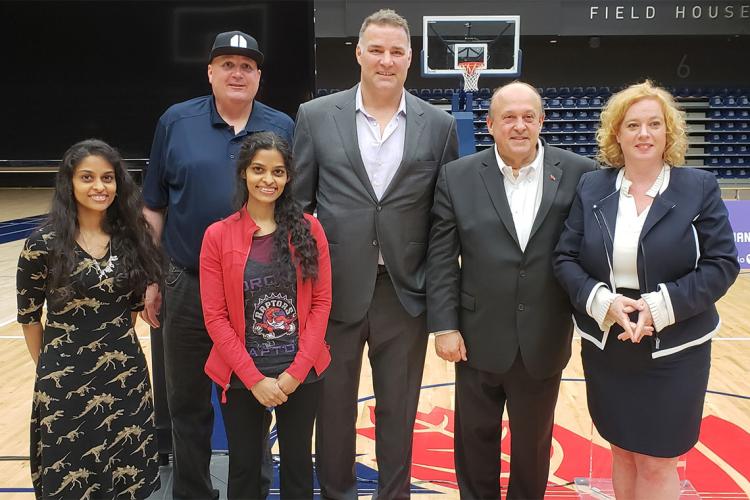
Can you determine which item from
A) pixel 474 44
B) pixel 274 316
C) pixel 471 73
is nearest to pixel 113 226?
pixel 274 316

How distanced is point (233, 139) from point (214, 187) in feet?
0.64

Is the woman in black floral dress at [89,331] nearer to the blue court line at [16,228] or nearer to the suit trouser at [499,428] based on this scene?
the suit trouser at [499,428]

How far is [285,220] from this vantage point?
2.18 meters

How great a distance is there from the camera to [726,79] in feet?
54.0

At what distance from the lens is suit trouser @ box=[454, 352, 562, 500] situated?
Answer: 2.34 meters

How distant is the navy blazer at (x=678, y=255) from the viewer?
1.98 meters

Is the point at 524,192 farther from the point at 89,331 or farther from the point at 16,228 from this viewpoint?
the point at 16,228

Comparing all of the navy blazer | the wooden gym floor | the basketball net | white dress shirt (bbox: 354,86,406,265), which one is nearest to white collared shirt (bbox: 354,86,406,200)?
white dress shirt (bbox: 354,86,406,265)

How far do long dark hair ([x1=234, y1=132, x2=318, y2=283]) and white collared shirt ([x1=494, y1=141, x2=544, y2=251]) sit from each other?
27.0 inches

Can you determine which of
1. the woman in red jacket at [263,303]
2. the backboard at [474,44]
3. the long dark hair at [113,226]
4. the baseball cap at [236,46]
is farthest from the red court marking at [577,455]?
the backboard at [474,44]

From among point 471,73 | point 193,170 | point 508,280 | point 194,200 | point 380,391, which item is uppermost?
point 471,73

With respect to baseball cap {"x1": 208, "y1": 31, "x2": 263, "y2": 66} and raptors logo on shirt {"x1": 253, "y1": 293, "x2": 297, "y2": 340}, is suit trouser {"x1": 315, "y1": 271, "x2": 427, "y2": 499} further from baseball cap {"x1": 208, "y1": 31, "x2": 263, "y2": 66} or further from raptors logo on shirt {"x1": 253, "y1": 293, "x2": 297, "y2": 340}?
baseball cap {"x1": 208, "y1": 31, "x2": 263, "y2": 66}

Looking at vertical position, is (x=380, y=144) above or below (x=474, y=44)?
below

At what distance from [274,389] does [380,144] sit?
0.91 meters
